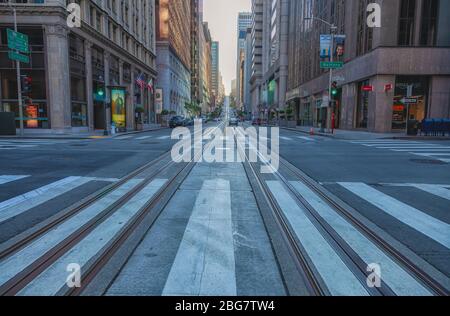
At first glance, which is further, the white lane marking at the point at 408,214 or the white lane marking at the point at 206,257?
the white lane marking at the point at 408,214

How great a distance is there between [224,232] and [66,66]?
1112 inches

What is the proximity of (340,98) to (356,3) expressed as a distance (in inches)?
459

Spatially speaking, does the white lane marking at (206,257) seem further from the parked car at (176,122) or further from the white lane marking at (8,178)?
the parked car at (176,122)

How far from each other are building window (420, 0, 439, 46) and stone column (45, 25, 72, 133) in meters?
33.1

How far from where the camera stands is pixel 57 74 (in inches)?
1038

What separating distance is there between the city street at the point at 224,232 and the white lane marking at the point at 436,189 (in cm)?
3

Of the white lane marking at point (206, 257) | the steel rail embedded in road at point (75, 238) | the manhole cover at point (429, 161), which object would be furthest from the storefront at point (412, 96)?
the white lane marking at point (206, 257)

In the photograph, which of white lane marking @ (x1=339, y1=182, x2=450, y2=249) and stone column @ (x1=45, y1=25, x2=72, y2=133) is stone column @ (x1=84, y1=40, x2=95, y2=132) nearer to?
stone column @ (x1=45, y1=25, x2=72, y2=133)

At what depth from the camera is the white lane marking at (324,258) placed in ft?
9.84

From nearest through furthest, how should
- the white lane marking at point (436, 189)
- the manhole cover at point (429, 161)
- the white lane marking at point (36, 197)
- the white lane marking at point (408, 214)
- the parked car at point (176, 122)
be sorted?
the white lane marking at point (408, 214)
the white lane marking at point (36, 197)
the white lane marking at point (436, 189)
the manhole cover at point (429, 161)
the parked car at point (176, 122)

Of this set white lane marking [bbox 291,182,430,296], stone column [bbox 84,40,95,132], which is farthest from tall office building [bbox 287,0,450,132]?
white lane marking [bbox 291,182,430,296]
